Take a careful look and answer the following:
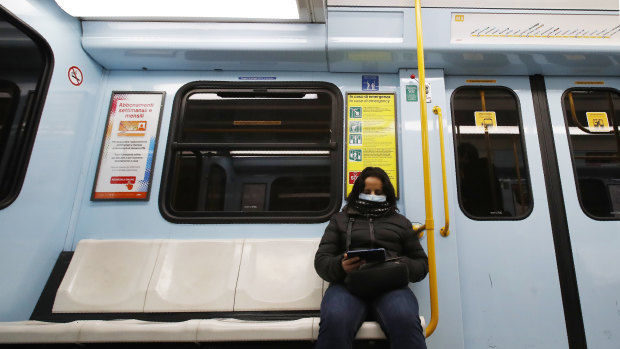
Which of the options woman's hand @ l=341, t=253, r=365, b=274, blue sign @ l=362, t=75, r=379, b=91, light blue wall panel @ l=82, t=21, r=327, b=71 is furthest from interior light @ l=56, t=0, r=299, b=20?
woman's hand @ l=341, t=253, r=365, b=274

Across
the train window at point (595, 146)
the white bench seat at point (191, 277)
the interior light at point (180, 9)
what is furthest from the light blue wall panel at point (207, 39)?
the train window at point (595, 146)

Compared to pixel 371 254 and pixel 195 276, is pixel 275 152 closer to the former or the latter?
pixel 195 276

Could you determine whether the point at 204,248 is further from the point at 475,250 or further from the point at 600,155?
the point at 600,155

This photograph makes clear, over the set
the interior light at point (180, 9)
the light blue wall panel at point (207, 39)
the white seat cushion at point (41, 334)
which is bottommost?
the white seat cushion at point (41, 334)

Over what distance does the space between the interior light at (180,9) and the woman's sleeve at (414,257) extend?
5.82 ft

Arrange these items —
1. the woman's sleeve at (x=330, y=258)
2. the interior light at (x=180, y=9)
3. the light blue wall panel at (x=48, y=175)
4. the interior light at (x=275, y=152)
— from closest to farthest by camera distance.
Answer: the woman's sleeve at (x=330, y=258) < the light blue wall panel at (x=48, y=175) < the interior light at (x=180, y=9) < the interior light at (x=275, y=152)

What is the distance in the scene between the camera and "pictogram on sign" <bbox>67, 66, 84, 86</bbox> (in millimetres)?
2345

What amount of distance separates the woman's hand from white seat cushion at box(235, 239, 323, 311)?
532mm

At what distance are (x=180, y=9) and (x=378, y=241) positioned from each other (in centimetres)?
217

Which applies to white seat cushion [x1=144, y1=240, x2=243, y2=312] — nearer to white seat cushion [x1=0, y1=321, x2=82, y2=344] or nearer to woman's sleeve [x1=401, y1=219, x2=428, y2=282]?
white seat cushion [x1=0, y1=321, x2=82, y2=344]

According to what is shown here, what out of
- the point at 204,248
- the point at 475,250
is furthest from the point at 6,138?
the point at 475,250

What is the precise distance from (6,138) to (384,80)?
2.74 m

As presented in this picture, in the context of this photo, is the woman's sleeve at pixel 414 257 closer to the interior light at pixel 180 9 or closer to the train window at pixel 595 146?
the train window at pixel 595 146

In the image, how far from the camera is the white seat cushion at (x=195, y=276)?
2.04 meters
